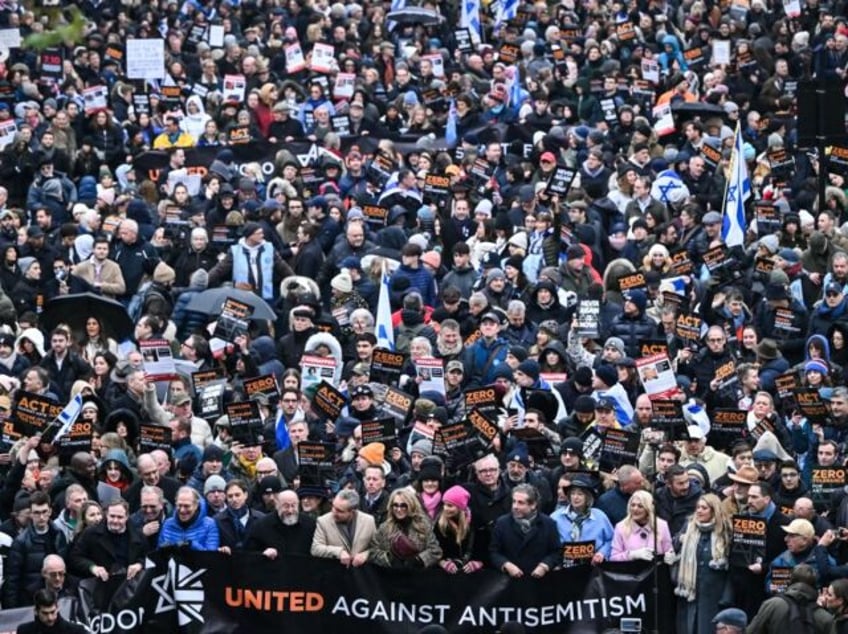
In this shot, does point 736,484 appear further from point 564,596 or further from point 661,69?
point 661,69

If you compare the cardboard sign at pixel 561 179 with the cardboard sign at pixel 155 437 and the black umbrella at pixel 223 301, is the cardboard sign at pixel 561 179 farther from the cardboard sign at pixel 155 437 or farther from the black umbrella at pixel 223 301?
the cardboard sign at pixel 155 437

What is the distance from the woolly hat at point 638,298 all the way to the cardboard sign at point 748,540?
520 cm

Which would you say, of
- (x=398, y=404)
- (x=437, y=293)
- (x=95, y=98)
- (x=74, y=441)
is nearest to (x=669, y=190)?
(x=437, y=293)

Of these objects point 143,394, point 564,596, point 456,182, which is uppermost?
point 456,182

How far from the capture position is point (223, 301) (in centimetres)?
2358

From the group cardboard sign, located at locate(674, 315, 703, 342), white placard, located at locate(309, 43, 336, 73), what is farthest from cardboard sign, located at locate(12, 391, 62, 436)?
white placard, located at locate(309, 43, 336, 73)

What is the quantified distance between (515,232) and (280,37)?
991cm

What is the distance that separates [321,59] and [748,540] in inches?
671

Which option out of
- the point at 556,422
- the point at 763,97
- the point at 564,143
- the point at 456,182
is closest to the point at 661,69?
the point at 763,97

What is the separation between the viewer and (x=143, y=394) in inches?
804

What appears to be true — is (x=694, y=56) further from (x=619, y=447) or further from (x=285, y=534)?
(x=285, y=534)

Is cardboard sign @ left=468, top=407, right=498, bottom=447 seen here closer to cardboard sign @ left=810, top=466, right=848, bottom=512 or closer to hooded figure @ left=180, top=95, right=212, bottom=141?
cardboard sign @ left=810, top=466, right=848, bottom=512

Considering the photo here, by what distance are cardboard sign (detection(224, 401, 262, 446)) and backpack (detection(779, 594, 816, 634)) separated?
482cm

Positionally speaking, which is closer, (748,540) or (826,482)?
(748,540)
